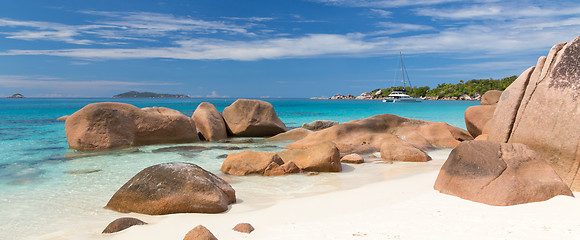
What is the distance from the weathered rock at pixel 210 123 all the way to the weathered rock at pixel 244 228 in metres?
11.0

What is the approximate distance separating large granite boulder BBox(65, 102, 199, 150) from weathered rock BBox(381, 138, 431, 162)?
25.8 feet

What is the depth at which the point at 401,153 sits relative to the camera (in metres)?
9.91

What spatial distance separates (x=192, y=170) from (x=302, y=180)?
2.60m

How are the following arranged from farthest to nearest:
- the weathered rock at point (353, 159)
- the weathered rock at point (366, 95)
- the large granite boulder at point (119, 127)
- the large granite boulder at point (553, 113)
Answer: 1. the weathered rock at point (366, 95)
2. the large granite boulder at point (119, 127)
3. the weathered rock at point (353, 159)
4. the large granite boulder at point (553, 113)

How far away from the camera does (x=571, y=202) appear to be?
5023 millimetres

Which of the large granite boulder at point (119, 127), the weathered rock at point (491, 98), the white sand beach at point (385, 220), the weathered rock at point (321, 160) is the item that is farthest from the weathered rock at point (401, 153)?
the large granite boulder at point (119, 127)

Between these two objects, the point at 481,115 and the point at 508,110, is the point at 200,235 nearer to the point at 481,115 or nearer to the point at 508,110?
the point at 508,110

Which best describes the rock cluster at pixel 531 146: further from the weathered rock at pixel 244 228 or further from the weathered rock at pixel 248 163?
the weathered rock at pixel 248 163

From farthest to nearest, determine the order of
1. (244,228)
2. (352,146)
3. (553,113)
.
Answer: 1. (352,146)
2. (553,113)
3. (244,228)

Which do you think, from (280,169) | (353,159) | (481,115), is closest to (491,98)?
(481,115)

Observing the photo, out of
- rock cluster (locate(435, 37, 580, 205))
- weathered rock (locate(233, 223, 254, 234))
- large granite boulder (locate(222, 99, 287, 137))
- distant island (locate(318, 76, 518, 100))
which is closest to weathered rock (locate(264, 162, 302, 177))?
rock cluster (locate(435, 37, 580, 205))

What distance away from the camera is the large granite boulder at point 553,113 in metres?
5.97

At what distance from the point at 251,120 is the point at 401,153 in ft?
27.1

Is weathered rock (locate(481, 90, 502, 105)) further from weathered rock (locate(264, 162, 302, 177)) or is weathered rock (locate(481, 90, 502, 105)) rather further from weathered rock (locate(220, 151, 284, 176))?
weathered rock (locate(220, 151, 284, 176))
